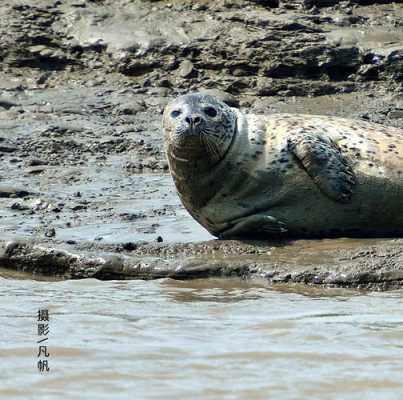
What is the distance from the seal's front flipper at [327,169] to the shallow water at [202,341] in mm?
940

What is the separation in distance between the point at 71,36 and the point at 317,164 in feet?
18.6

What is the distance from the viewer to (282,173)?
26.0 ft

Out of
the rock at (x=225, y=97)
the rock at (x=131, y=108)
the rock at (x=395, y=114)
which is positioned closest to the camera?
the rock at (x=395, y=114)

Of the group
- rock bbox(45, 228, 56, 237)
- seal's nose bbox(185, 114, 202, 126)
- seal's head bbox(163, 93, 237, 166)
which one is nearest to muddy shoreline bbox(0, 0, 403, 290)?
rock bbox(45, 228, 56, 237)

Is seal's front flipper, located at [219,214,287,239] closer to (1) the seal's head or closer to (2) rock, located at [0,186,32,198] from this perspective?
(1) the seal's head

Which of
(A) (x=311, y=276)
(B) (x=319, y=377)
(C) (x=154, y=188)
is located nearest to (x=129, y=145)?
(C) (x=154, y=188)

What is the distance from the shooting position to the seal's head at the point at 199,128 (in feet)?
25.6

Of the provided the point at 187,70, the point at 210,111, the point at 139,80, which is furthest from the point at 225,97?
the point at 210,111

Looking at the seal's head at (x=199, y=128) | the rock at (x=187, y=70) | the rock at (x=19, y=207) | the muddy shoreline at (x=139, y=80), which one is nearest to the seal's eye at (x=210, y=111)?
the seal's head at (x=199, y=128)

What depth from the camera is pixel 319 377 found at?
16.4ft

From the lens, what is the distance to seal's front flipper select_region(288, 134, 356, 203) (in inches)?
307

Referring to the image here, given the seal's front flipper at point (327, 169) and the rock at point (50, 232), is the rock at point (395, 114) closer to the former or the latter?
the seal's front flipper at point (327, 169)

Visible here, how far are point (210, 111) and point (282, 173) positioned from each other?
A: 55 centimetres

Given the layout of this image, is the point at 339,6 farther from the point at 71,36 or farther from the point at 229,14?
the point at 71,36
